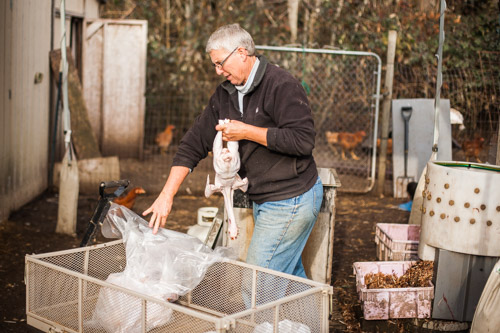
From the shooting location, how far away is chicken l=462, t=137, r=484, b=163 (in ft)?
27.3

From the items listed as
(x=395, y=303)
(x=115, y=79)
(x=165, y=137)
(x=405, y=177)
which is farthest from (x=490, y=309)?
(x=115, y=79)

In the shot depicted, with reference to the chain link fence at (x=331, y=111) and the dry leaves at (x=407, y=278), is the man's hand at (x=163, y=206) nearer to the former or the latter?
the dry leaves at (x=407, y=278)

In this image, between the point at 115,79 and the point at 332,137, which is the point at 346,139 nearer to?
the point at 332,137

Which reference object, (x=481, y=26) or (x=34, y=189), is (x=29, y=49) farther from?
(x=481, y=26)

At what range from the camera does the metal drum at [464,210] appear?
362cm

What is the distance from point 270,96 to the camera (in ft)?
10.1

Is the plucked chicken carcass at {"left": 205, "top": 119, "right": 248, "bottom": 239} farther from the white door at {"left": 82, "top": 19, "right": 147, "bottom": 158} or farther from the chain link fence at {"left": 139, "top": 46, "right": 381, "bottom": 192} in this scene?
the white door at {"left": 82, "top": 19, "right": 147, "bottom": 158}

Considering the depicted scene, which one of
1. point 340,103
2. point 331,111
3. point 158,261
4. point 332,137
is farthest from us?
point 331,111

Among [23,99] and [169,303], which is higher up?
[23,99]

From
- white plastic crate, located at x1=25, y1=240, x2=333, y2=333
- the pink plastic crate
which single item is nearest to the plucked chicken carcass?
white plastic crate, located at x1=25, y1=240, x2=333, y2=333

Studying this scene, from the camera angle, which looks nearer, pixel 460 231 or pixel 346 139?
pixel 460 231

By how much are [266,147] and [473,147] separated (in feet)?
19.7

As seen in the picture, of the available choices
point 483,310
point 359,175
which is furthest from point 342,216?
point 483,310

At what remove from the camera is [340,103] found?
9828 millimetres
